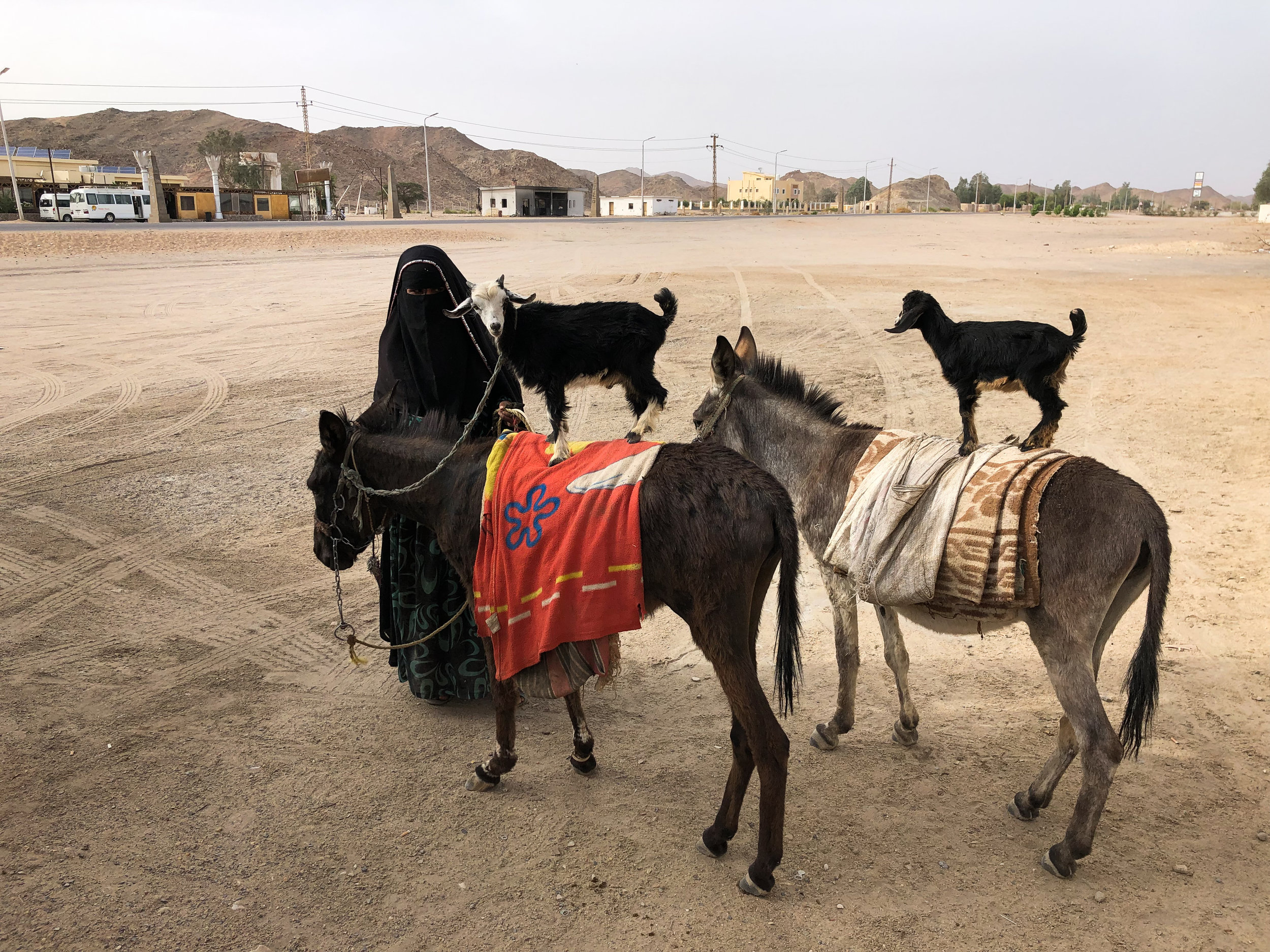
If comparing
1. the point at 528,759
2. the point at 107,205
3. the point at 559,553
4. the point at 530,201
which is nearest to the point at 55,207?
the point at 107,205

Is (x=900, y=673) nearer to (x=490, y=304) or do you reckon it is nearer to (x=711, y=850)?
(x=711, y=850)

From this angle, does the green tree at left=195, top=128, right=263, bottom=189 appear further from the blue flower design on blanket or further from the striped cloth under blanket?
the striped cloth under blanket

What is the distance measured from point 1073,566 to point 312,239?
1115 inches

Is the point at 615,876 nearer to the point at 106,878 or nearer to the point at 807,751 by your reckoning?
the point at 807,751

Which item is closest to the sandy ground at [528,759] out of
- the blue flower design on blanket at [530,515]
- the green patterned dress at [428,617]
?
the green patterned dress at [428,617]

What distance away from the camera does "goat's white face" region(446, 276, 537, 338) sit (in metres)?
4.66

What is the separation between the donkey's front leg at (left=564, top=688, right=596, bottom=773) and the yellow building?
11855cm

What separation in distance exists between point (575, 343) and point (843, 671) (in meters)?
2.64

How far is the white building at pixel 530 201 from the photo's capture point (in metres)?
61.8

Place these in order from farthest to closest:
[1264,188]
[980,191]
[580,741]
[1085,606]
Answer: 1. [980,191]
2. [1264,188]
3. [580,741]
4. [1085,606]

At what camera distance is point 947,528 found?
11.4ft

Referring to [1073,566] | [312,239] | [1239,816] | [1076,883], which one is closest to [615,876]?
[1076,883]

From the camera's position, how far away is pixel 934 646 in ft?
17.3

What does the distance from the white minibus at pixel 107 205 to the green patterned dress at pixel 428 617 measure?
A: 139 ft
